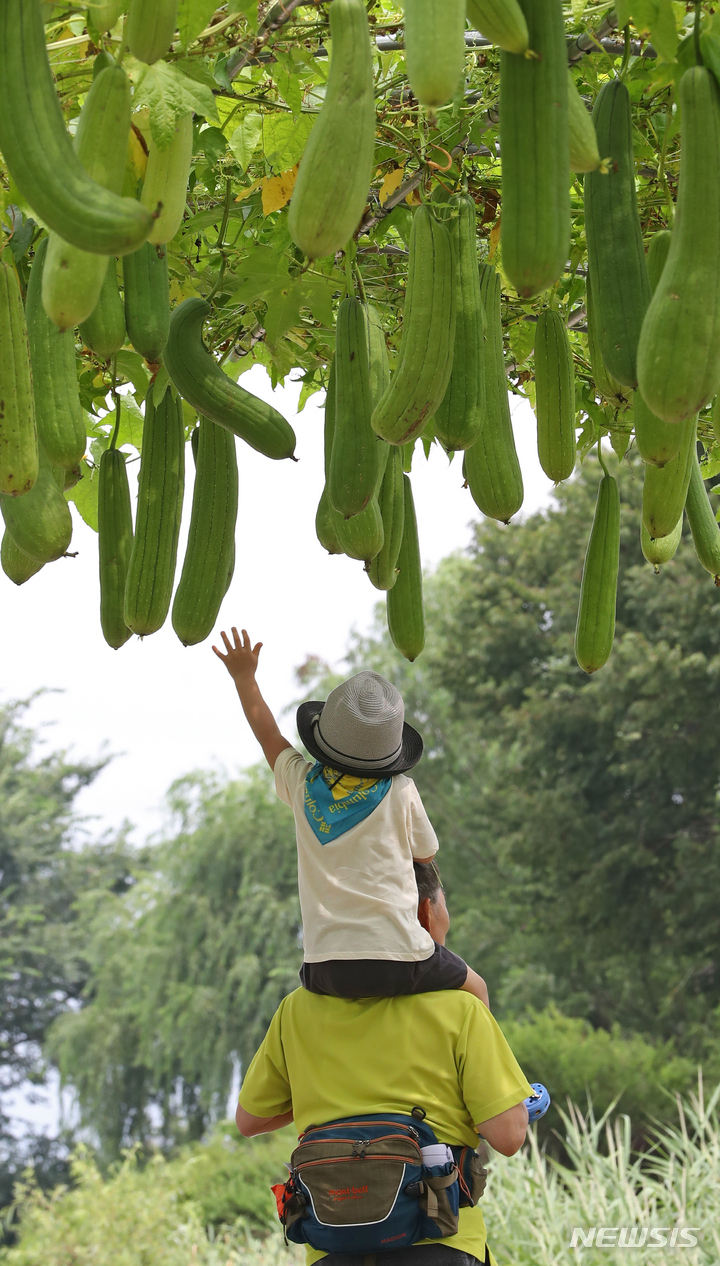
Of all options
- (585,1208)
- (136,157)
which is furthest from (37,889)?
(136,157)

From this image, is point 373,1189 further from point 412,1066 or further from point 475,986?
point 475,986

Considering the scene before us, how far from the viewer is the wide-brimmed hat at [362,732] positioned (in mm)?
2635

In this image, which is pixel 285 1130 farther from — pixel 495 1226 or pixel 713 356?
pixel 713 356

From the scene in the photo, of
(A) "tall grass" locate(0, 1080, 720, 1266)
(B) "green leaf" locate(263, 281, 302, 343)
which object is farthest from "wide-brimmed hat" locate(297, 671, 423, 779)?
(A) "tall grass" locate(0, 1080, 720, 1266)

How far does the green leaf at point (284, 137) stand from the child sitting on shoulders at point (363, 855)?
118 centimetres

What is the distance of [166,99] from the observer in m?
1.32

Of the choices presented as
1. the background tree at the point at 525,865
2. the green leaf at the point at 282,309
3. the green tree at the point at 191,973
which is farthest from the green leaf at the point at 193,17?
the green tree at the point at 191,973

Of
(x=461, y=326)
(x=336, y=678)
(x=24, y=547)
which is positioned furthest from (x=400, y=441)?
(x=336, y=678)

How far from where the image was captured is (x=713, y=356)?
1.08 meters

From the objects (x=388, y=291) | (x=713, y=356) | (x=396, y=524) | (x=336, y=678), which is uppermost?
(x=336, y=678)

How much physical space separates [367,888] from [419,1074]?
421 millimetres

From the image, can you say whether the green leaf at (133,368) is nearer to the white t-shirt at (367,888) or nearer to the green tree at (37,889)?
the white t-shirt at (367,888)

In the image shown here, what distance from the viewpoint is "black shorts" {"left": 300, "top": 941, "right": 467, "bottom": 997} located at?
2.49m

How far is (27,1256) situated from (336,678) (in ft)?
56.1
